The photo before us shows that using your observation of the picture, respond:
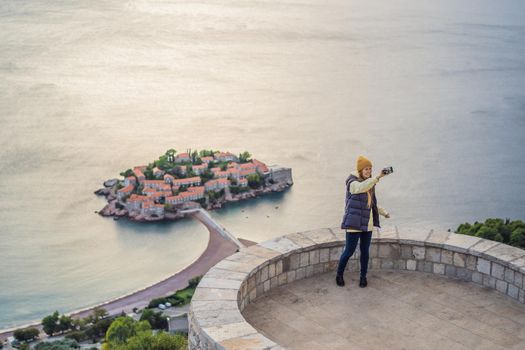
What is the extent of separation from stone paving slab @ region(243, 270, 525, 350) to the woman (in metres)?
0.29

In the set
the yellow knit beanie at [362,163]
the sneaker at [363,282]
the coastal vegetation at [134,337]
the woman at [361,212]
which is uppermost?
the yellow knit beanie at [362,163]

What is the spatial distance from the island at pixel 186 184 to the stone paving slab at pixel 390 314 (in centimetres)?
3295

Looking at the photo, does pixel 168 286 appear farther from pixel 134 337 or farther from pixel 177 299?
pixel 134 337

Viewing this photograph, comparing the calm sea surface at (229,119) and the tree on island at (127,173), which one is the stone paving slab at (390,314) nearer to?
the calm sea surface at (229,119)

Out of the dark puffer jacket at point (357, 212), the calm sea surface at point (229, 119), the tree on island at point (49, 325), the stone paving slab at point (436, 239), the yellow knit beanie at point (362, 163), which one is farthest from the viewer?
the calm sea surface at point (229, 119)

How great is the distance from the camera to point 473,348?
16.1 feet

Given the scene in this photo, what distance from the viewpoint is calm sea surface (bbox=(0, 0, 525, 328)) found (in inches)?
1362

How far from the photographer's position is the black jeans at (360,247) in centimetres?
566

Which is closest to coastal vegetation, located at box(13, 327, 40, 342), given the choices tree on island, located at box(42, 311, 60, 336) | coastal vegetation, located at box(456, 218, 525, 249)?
tree on island, located at box(42, 311, 60, 336)

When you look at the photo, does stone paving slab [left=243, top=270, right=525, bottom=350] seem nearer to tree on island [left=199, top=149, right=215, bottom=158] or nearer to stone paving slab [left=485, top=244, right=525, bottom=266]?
stone paving slab [left=485, top=244, right=525, bottom=266]

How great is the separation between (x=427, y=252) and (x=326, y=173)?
114ft

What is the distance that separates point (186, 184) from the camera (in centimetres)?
4244

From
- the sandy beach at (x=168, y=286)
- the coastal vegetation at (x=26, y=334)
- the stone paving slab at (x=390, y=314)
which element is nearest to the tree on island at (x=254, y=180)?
the sandy beach at (x=168, y=286)

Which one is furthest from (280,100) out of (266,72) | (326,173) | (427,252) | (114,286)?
(427,252)
